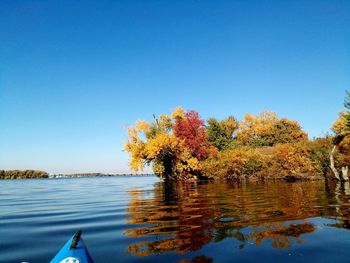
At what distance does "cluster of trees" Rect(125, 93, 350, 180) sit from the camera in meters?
29.7

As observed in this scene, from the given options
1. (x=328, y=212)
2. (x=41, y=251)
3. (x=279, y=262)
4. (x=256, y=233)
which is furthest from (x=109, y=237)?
(x=328, y=212)

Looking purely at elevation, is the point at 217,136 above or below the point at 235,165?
above

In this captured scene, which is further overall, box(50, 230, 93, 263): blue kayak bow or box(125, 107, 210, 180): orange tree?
box(125, 107, 210, 180): orange tree

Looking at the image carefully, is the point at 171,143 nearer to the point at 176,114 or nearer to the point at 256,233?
the point at 176,114

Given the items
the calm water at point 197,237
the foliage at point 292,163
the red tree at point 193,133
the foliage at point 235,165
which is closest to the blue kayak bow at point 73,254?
the calm water at point 197,237

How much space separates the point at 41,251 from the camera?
546cm

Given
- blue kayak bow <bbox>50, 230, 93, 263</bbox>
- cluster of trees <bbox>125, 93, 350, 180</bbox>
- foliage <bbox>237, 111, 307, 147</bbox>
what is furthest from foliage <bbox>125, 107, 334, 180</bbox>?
blue kayak bow <bbox>50, 230, 93, 263</bbox>

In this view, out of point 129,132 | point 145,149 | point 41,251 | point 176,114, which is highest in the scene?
point 176,114

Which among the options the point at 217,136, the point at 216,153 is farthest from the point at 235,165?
the point at 217,136

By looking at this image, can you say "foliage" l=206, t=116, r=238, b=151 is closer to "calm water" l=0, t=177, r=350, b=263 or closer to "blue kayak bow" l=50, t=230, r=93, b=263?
"calm water" l=0, t=177, r=350, b=263

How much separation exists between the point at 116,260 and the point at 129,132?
3652cm

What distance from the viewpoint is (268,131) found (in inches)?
2621

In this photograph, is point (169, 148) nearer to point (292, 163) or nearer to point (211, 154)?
point (211, 154)

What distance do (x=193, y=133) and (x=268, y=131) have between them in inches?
1210
